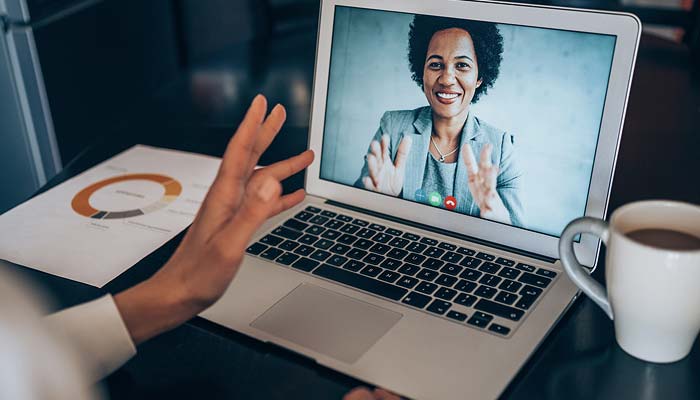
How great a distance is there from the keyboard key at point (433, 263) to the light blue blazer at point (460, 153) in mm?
86

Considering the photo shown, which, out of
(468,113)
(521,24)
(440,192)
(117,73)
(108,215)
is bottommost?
(117,73)

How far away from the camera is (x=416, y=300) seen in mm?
711

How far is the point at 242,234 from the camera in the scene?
1.81 feet

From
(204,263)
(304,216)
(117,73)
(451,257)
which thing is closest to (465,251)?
(451,257)

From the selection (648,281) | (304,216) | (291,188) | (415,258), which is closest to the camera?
(648,281)

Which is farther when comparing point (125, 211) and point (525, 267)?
point (125, 211)

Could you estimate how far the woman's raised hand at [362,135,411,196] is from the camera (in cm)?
86

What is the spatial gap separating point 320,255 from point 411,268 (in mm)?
115

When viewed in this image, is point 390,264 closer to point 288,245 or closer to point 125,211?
point 288,245

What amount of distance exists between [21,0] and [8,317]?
1.22m

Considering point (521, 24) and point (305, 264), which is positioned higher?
point (521, 24)

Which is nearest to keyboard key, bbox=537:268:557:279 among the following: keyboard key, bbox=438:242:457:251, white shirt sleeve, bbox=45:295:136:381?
keyboard key, bbox=438:242:457:251

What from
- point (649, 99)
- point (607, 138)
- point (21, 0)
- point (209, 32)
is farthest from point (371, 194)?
point (209, 32)

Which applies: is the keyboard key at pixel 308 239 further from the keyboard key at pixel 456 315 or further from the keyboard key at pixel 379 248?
the keyboard key at pixel 456 315
